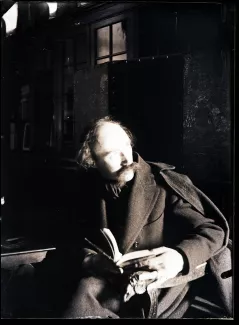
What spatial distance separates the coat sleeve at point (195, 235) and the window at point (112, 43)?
71 centimetres

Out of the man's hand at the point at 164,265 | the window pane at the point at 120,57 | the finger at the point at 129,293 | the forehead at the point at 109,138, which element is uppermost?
the window pane at the point at 120,57

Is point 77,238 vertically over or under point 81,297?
over

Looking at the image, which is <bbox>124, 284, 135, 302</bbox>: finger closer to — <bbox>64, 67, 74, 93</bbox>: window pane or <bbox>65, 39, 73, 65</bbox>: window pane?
<bbox>64, 67, 74, 93</bbox>: window pane

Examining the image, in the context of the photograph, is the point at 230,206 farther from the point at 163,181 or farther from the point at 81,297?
the point at 81,297

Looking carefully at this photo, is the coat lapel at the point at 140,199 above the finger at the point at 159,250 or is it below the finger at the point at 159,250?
above

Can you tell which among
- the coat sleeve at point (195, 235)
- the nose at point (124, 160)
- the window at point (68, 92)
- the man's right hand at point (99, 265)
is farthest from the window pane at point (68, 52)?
the man's right hand at point (99, 265)

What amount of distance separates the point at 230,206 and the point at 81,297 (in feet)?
2.63

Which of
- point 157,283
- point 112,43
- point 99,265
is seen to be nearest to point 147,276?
point 157,283

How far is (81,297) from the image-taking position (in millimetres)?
1750

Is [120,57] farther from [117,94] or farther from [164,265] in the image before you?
[164,265]

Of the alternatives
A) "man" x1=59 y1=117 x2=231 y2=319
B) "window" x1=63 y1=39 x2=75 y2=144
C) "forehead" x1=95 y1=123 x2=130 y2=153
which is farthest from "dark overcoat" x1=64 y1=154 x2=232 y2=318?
"window" x1=63 y1=39 x2=75 y2=144

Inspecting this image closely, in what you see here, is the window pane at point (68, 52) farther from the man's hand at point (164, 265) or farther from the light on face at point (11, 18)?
the man's hand at point (164, 265)

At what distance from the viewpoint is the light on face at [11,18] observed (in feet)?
5.85

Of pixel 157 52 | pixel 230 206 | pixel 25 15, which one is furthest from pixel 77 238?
pixel 25 15
